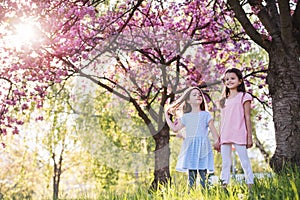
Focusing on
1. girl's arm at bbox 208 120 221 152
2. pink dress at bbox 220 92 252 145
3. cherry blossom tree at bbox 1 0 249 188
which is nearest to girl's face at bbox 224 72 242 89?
pink dress at bbox 220 92 252 145

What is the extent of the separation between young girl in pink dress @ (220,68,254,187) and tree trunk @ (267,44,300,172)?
98cm

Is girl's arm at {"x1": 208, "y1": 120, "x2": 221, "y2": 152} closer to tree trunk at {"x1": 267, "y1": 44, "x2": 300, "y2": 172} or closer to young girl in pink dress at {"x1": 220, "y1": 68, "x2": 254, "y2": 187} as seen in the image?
young girl in pink dress at {"x1": 220, "y1": 68, "x2": 254, "y2": 187}

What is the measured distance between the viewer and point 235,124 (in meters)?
5.05

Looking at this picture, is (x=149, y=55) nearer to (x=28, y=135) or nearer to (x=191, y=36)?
(x=191, y=36)

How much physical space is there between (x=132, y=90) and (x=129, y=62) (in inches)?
27.6

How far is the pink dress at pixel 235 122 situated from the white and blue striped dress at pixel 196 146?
2.88 feet

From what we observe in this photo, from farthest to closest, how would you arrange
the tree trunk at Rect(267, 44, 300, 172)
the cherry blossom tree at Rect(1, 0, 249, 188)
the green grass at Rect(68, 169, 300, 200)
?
the cherry blossom tree at Rect(1, 0, 249, 188)
the tree trunk at Rect(267, 44, 300, 172)
the green grass at Rect(68, 169, 300, 200)

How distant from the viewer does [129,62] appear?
10.4m

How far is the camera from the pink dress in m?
4.97

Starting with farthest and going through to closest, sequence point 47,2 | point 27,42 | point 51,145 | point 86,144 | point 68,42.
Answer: point 86,144
point 51,145
point 68,42
point 27,42
point 47,2

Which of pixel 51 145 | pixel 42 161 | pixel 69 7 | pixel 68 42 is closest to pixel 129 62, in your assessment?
pixel 68 42

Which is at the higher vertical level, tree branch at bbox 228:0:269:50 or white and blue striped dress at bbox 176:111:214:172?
tree branch at bbox 228:0:269:50

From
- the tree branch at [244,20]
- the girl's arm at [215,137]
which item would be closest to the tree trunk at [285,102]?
the tree branch at [244,20]

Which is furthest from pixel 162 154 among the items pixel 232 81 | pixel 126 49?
pixel 232 81
